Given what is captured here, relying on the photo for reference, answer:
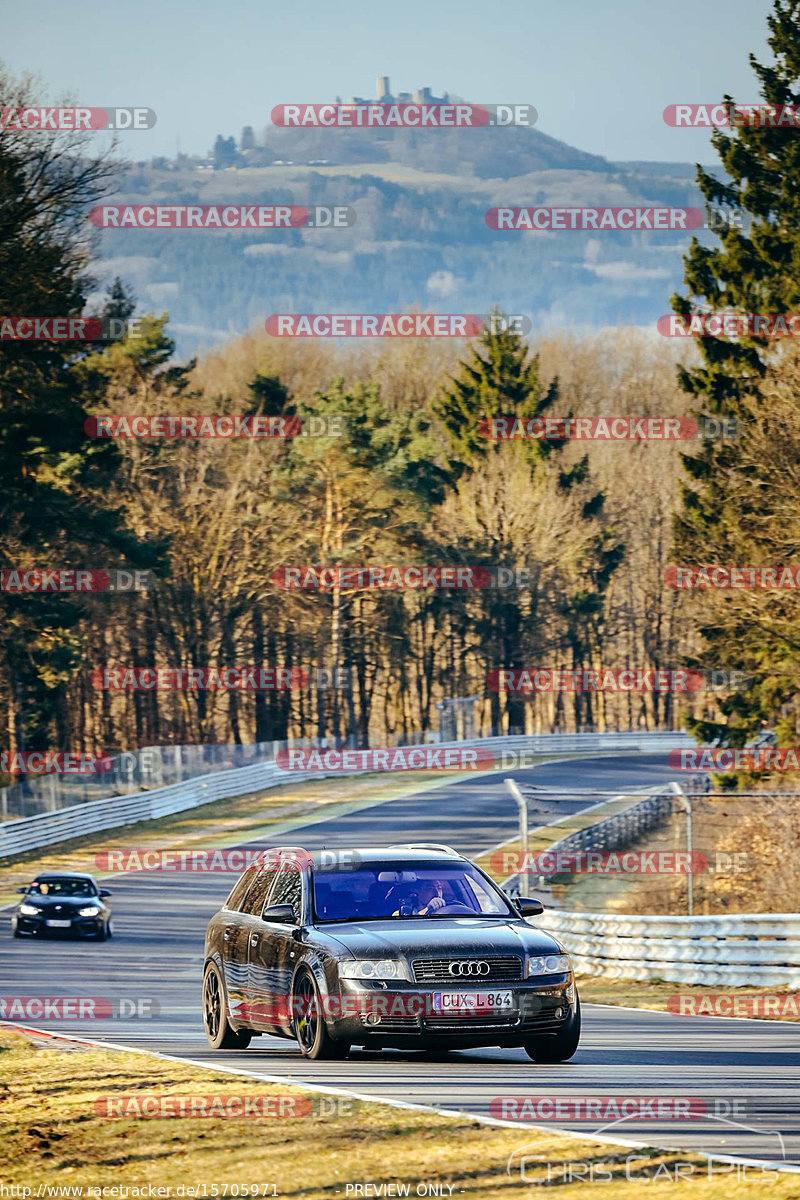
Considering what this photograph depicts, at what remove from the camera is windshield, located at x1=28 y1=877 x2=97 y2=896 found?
29.8 metres

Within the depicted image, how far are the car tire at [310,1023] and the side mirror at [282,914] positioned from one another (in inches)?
21.1

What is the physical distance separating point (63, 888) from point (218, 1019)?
56.0 ft

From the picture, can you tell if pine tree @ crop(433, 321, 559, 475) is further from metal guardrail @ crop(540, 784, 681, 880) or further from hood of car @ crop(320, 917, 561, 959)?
hood of car @ crop(320, 917, 561, 959)

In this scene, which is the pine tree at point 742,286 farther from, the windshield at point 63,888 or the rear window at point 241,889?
the rear window at point 241,889

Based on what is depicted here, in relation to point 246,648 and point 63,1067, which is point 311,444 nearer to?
point 246,648

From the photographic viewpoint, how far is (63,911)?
29594 mm

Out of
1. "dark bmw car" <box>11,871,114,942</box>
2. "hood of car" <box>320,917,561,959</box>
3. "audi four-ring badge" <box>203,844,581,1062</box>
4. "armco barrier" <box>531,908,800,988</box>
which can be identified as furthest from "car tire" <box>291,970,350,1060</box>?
"dark bmw car" <box>11,871,114,942</box>

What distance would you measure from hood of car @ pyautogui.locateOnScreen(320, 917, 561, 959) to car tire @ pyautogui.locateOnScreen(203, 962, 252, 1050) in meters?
1.72

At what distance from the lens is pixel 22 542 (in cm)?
5225

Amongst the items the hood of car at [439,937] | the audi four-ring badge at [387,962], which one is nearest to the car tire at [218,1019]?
the audi four-ring badge at [387,962]

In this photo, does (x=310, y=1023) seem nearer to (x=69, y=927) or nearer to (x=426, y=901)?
(x=426, y=901)

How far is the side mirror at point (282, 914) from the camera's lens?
12391 millimetres

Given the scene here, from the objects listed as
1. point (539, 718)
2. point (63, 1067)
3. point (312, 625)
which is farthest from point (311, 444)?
point (63, 1067)

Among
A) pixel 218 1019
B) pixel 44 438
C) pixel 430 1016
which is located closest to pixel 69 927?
pixel 218 1019
